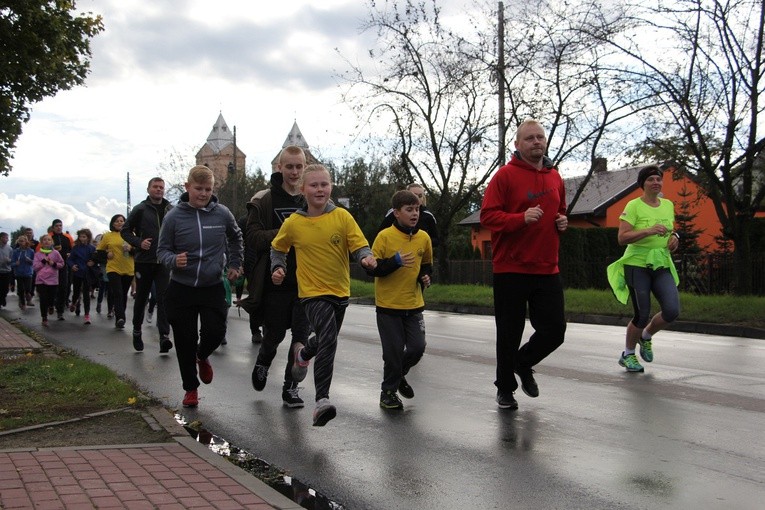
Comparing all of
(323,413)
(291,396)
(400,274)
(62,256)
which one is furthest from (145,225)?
(62,256)

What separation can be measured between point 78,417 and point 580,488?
3620 mm

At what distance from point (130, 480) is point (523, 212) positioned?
124 inches

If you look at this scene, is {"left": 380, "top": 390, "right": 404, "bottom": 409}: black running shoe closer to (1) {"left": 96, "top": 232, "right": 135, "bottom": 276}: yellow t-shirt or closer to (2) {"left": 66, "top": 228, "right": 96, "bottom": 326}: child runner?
(1) {"left": 96, "top": 232, "right": 135, "bottom": 276}: yellow t-shirt

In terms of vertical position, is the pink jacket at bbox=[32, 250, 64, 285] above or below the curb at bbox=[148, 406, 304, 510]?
above

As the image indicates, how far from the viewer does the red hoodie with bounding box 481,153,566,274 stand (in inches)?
247

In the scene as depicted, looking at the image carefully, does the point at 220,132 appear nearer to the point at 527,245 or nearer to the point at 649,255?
the point at 649,255

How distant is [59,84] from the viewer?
19.4m

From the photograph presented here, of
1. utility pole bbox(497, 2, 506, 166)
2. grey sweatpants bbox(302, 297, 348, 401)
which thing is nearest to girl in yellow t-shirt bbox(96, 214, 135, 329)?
grey sweatpants bbox(302, 297, 348, 401)

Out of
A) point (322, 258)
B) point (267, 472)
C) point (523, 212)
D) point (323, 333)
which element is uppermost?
point (523, 212)

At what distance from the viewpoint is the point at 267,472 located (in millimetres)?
5020

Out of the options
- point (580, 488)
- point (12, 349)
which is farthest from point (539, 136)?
point (12, 349)

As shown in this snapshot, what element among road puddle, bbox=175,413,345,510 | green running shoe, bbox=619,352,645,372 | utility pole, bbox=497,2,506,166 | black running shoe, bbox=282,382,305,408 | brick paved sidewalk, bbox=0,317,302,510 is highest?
utility pole, bbox=497,2,506,166

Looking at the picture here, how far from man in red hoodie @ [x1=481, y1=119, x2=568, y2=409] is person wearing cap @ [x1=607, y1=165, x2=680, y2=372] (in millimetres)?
2307

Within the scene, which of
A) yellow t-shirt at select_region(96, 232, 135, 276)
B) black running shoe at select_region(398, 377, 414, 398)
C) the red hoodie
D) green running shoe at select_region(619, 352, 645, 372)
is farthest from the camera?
yellow t-shirt at select_region(96, 232, 135, 276)
